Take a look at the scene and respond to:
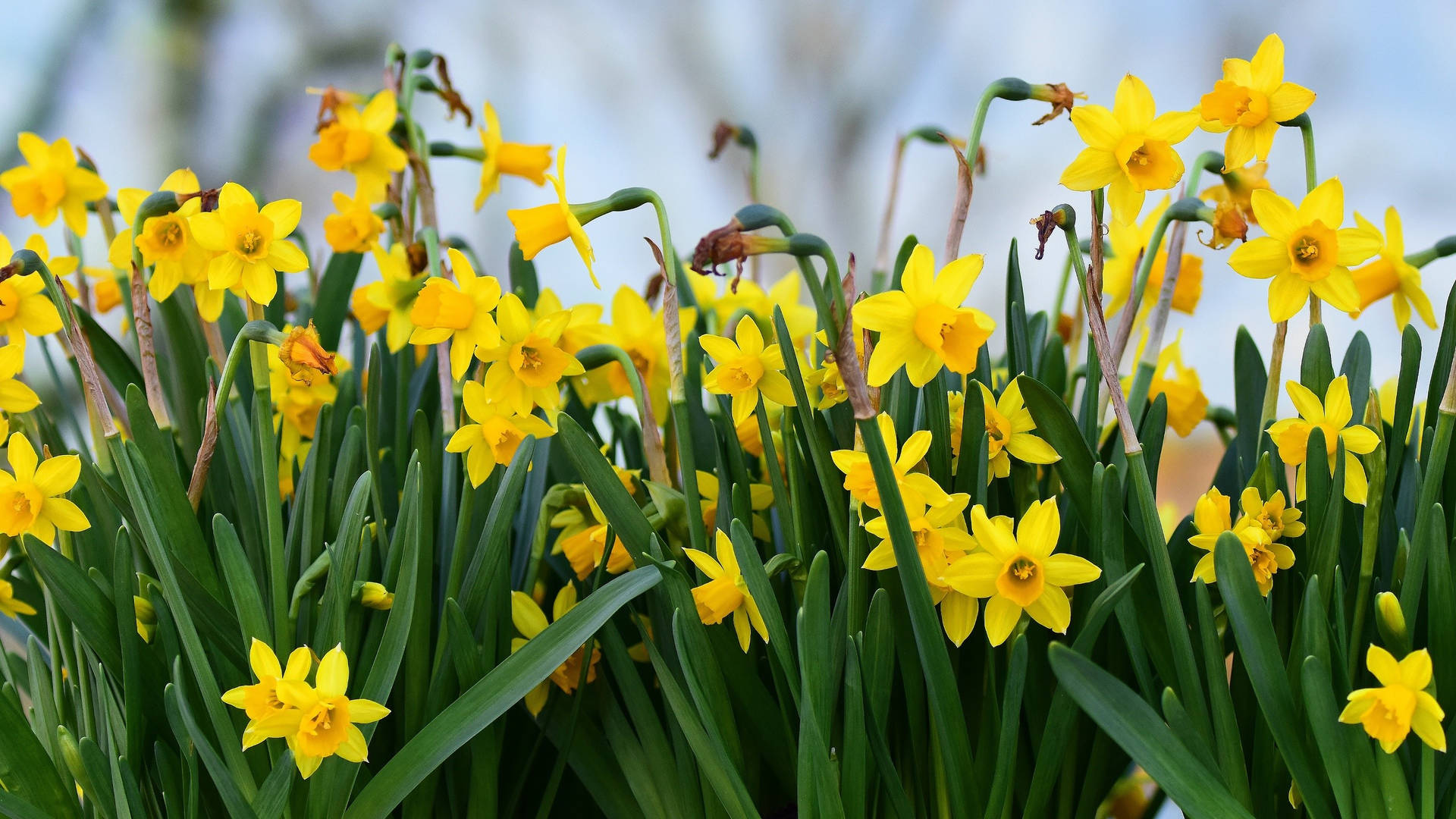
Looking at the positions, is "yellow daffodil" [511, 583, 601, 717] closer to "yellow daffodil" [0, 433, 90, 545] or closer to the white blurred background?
"yellow daffodil" [0, 433, 90, 545]

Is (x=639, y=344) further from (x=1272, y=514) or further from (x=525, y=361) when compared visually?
(x=1272, y=514)

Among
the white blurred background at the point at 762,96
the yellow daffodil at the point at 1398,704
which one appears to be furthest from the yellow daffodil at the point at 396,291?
the white blurred background at the point at 762,96

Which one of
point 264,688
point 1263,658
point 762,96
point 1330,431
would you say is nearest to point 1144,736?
point 1263,658

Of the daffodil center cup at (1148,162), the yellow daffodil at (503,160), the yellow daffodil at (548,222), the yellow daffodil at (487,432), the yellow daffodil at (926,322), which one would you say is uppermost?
the yellow daffodil at (503,160)

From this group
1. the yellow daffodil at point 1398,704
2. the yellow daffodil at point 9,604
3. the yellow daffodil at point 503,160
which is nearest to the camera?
the yellow daffodil at point 1398,704

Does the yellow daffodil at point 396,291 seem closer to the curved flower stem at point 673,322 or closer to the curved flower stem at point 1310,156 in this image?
the curved flower stem at point 673,322

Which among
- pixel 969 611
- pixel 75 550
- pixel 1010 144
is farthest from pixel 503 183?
pixel 969 611
